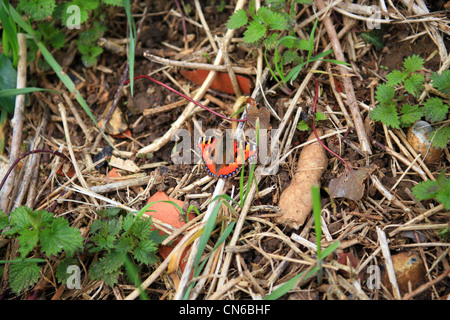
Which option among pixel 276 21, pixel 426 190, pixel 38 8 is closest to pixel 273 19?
pixel 276 21

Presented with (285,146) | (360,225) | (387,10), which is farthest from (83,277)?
(387,10)

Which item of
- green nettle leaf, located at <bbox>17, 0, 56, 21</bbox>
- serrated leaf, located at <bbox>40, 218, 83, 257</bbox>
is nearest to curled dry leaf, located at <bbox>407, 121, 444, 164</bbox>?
serrated leaf, located at <bbox>40, 218, 83, 257</bbox>

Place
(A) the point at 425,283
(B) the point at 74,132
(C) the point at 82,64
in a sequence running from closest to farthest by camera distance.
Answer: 1. (A) the point at 425,283
2. (B) the point at 74,132
3. (C) the point at 82,64

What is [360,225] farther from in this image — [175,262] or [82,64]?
[82,64]

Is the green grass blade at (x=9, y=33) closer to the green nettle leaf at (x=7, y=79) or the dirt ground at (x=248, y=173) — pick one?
the green nettle leaf at (x=7, y=79)

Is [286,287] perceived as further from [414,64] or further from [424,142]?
[414,64]

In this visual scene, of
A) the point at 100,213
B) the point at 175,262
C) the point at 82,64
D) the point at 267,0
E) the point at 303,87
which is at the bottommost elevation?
the point at 175,262

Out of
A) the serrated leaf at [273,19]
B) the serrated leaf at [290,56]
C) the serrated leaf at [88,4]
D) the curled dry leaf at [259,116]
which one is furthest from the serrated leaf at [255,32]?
the serrated leaf at [88,4]
